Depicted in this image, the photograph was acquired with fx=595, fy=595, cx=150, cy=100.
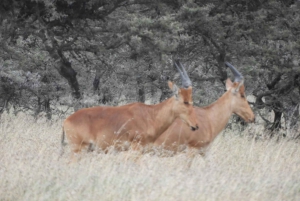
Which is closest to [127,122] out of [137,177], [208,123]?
[208,123]

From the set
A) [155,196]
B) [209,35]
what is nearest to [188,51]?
[209,35]

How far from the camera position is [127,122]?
9.51 m

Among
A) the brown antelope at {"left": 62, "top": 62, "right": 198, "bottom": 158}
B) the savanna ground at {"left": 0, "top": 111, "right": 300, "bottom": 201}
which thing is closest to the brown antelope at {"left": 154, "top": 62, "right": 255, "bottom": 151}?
the brown antelope at {"left": 62, "top": 62, "right": 198, "bottom": 158}

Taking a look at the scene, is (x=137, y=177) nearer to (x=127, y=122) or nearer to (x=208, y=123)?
(x=127, y=122)

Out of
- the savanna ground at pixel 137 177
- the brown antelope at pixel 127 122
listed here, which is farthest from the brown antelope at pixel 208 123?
the savanna ground at pixel 137 177

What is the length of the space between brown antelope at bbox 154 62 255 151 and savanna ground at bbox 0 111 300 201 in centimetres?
58

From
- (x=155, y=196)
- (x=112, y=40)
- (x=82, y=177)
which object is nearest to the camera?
(x=155, y=196)

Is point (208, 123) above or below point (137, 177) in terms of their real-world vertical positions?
below

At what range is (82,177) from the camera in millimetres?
7016

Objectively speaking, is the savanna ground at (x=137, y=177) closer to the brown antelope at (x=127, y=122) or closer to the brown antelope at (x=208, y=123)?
the brown antelope at (x=127, y=122)

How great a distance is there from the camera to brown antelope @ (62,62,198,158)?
9.30m

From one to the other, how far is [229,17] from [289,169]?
19.3 ft

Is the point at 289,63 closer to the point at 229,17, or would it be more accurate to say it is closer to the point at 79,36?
the point at 229,17

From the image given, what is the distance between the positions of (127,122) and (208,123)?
189cm
